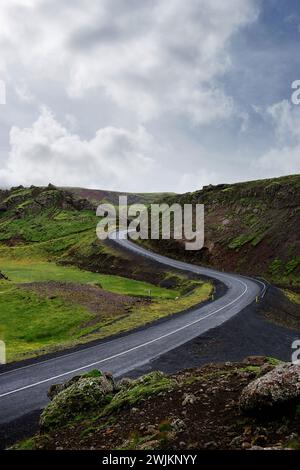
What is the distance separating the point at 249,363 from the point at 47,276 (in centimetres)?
6372

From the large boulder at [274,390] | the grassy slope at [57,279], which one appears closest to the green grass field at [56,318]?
the grassy slope at [57,279]

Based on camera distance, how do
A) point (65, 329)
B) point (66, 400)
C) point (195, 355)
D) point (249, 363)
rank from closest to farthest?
point (66, 400), point (249, 363), point (195, 355), point (65, 329)

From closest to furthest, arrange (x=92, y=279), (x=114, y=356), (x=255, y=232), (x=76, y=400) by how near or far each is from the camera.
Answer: (x=76, y=400) → (x=114, y=356) → (x=92, y=279) → (x=255, y=232)

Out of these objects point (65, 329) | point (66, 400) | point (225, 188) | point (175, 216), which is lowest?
point (65, 329)

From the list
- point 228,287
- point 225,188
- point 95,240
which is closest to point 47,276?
point 95,240

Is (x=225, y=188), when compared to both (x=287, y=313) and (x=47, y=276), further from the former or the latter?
(x=287, y=313)

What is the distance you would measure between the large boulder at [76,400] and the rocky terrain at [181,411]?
36 mm

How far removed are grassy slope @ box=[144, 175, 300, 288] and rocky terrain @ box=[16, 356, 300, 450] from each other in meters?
51.2

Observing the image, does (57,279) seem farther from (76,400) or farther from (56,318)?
(76,400)

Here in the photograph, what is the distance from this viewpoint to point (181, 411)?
1387 cm

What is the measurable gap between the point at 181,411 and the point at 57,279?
63.3 meters

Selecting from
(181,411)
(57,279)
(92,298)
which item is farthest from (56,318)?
(181,411)

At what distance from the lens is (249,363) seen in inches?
763

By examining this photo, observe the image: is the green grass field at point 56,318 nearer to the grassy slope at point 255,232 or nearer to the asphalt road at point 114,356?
the asphalt road at point 114,356
